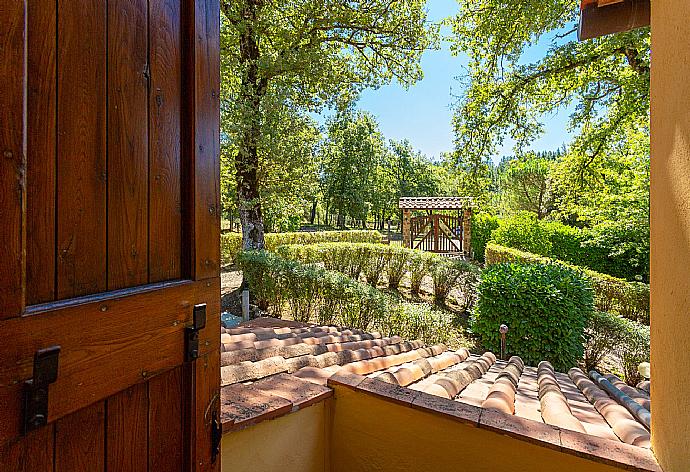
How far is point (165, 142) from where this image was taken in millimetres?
1116

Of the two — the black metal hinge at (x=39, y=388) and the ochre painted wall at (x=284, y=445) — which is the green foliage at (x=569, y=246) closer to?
the ochre painted wall at (x=284, y=445)

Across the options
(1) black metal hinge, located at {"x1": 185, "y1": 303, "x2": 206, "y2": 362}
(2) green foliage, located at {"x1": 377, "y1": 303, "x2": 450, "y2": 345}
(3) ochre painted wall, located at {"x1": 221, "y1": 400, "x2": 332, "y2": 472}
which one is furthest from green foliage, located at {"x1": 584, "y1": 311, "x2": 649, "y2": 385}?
(1) black metal hinge, located at {"x1": 185, "y1": 303, "x2": 206, "y2": 362}

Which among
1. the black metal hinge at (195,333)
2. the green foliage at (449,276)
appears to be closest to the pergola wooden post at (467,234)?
the green foliage at (449,276)

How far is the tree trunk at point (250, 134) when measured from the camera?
29.6 feet

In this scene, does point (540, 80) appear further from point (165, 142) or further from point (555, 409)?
point (165, 142)

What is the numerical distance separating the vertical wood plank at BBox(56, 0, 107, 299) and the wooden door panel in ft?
0.22

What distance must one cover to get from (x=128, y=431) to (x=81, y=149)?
726mm

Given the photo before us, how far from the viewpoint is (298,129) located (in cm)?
1030

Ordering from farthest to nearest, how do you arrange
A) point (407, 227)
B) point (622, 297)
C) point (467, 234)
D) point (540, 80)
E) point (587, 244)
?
point (407, 227)
point (467, 234)
point (587, 244)
point (540, 80)
point (622, 297)

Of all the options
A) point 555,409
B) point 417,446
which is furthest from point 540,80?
point 417,446

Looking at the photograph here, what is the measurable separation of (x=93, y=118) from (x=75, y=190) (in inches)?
7.3

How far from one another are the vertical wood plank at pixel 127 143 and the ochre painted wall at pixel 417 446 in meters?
1.29

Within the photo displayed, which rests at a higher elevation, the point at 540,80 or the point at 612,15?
the point at 540,80

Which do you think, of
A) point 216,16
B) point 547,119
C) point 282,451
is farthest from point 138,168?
point 547,119
